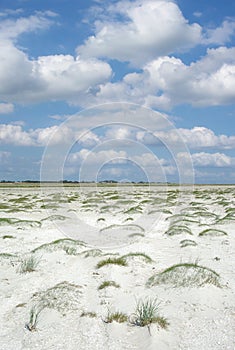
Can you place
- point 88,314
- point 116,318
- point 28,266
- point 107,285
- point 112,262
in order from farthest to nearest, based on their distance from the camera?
1. point 112,262
2. point 28,266
3. point 107,285
4. point 88,314
5. point 116,318

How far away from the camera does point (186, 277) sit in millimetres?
9375

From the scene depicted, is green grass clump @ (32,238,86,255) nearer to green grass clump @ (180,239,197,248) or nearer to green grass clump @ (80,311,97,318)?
green grass clump @ (180,239,197,248)

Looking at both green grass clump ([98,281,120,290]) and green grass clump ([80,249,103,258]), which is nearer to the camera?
green grass clump ([98,281,120,290])

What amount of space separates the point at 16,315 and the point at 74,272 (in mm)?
3230

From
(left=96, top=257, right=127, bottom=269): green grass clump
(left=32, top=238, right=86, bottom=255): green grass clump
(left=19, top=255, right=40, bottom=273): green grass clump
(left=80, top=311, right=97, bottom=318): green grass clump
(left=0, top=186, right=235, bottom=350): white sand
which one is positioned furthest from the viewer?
(left=32, top=238, right=86, bottom=255): green grass clump

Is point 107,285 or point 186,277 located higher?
point 186,277

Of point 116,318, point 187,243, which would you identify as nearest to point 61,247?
point 187,243

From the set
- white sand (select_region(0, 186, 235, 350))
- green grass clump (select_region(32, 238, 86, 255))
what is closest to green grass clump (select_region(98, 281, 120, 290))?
white sand (select_region(0, 186, 235, 350))

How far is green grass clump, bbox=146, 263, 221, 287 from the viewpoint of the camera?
9109 mm

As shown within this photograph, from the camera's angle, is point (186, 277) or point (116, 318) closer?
point (116, 318)

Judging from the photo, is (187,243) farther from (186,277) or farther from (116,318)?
(116,318)

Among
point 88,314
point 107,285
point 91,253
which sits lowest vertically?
point 88,314

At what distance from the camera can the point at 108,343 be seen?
6.51 m

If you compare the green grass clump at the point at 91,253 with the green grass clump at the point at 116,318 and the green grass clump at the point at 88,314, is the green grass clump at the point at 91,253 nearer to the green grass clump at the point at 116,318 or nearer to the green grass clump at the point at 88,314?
the green grass clump at the point at 88,314
